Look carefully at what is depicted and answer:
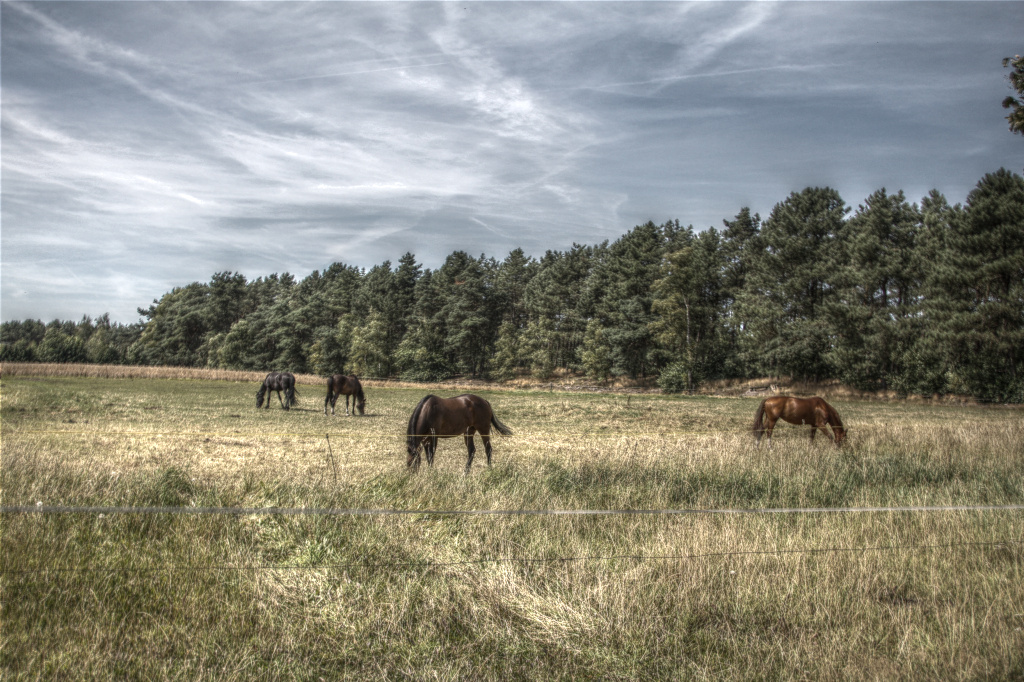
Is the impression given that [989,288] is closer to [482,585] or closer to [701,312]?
[701,312]

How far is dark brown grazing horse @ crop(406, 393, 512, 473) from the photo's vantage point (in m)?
9.54

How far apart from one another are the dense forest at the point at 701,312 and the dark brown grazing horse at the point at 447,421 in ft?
124

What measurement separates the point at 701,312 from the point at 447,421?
52.9 meters

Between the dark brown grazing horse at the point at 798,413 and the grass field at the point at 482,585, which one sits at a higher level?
the dark brown grazing horse at the point at 798,413

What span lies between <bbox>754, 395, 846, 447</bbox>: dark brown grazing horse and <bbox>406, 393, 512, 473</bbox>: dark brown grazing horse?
23.9 feet

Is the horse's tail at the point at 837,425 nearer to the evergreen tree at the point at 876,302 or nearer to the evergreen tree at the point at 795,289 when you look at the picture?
the evergreen tree at the point at 876,302

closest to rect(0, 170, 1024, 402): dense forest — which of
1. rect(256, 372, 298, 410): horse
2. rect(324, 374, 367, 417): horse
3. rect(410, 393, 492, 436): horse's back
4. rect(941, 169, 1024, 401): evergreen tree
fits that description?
rect(941, 169, 1024, 401): evergreen tree

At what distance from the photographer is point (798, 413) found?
1506 cm

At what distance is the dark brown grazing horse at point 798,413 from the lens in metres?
14.4

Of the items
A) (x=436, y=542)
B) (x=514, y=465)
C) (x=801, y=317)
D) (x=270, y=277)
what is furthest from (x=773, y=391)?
(x=270, y=277)

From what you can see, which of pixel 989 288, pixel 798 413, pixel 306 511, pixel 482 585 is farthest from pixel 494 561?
pixel 989 288

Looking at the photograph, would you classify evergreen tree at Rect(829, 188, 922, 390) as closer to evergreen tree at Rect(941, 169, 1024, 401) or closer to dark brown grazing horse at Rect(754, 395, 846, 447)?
evergreen tree at Rect(941, 169, 1024, 401)

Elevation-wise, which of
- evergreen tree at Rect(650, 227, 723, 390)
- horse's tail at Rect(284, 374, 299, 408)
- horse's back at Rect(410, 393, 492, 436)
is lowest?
horse's tail at Rect(284, 374, 299, 408)

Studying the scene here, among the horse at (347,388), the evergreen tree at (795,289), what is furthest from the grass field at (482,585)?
the evergreen tree at (795,289)
